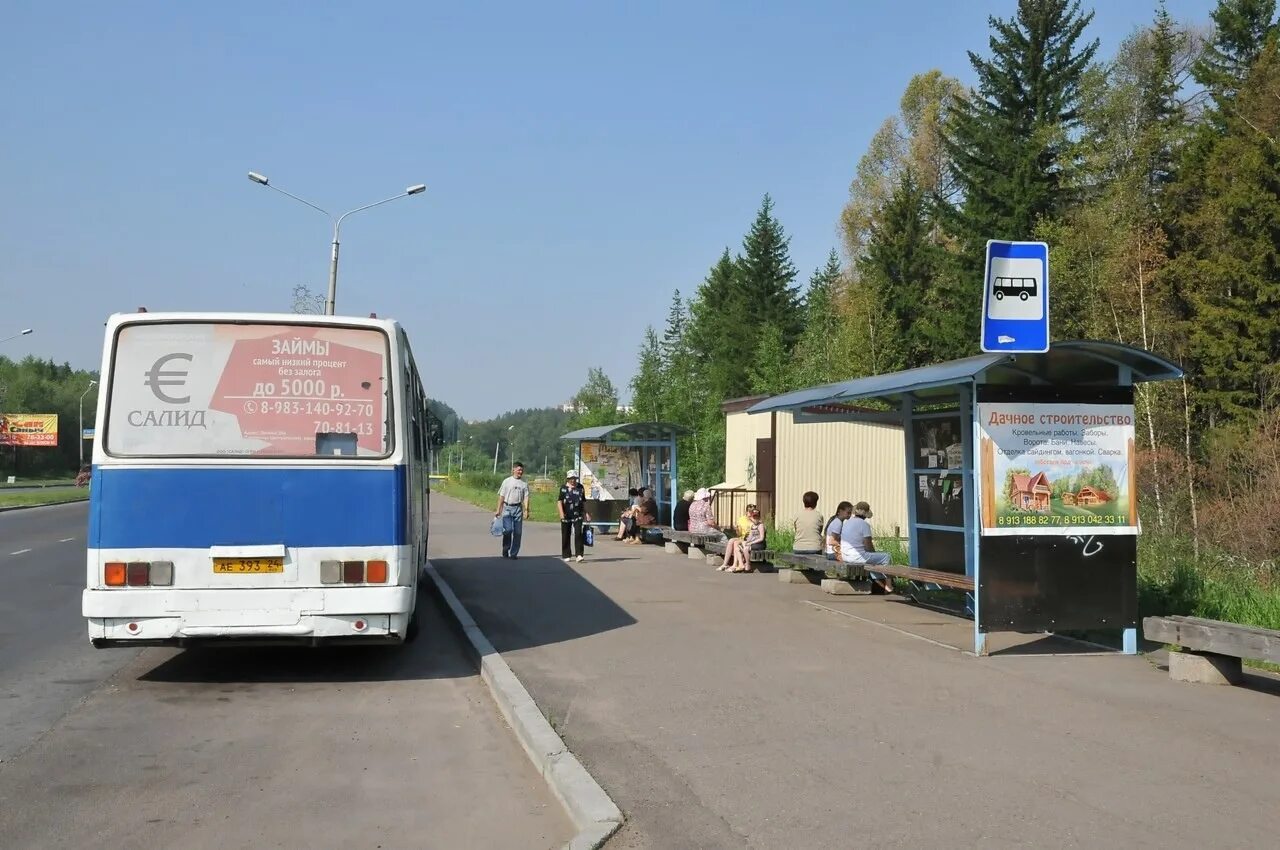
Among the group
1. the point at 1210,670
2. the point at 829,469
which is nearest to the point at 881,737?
the point at 1210,670

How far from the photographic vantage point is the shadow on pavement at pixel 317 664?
32.9 ft

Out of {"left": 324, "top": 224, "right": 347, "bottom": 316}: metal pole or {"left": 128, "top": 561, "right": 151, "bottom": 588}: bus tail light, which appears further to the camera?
{"left": 324, "top": 224, "right": 347, "bottom": 316}: metal pole

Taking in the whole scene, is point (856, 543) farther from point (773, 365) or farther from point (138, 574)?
point (773, 365)

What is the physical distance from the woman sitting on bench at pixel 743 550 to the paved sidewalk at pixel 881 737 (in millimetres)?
5993

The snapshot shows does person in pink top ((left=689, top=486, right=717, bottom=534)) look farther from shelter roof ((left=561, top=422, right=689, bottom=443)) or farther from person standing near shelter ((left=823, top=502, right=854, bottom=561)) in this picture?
person standing near shelter ((left=823, top=502, right=854, bottom=561))

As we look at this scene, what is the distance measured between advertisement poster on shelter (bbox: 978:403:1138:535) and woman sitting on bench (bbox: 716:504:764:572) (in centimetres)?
875

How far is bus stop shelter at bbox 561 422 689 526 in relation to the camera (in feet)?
92.6

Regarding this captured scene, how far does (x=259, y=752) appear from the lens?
7270mm

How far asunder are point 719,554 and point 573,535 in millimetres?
2752

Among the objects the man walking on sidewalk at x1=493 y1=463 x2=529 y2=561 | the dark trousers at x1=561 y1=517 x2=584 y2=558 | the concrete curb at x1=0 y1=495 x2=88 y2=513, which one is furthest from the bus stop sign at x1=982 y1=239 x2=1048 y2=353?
the concrete curb at x1=0 y1=495 x2=88 y2=513

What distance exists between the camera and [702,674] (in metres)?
9.49

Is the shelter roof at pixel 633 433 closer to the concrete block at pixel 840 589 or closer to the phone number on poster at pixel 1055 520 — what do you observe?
the concrete block at pixel 840 589

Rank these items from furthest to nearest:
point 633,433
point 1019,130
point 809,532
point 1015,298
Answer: point 1019,130, point 633,433, point 809,532, point 1015,298

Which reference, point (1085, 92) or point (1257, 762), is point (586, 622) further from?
point (1085, 92)
